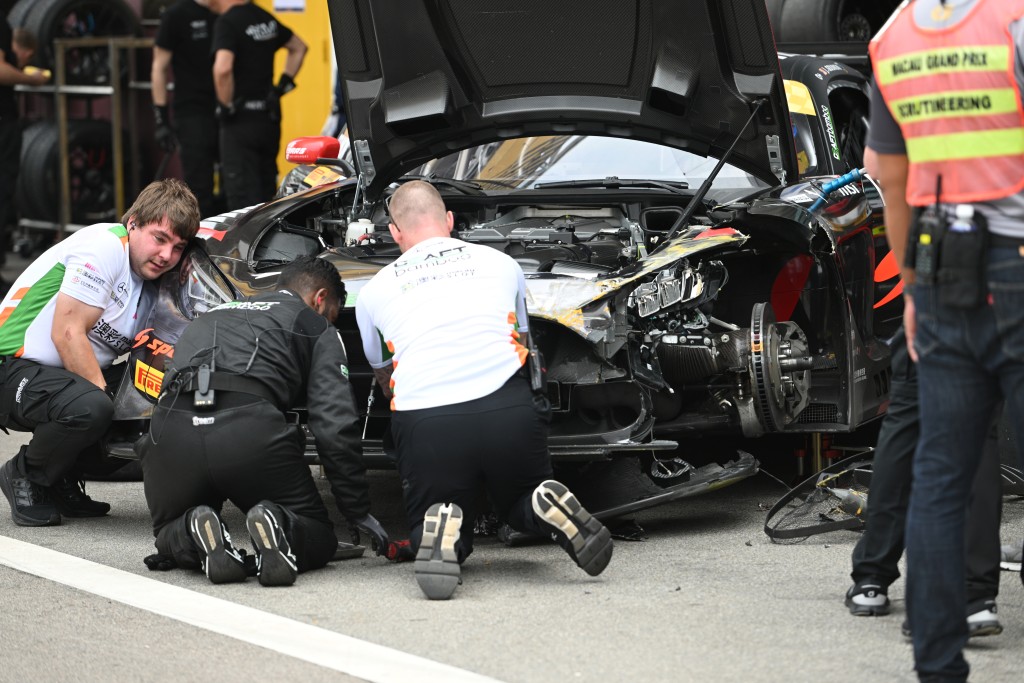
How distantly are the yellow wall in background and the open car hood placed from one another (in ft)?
23.9

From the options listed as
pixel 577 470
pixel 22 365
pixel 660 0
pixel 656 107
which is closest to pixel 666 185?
pixel 656 107

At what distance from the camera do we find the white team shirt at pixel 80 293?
5867 millimetres

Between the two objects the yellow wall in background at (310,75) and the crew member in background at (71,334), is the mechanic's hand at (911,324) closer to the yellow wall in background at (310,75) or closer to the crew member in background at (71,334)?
the crew member in background at (71,334)

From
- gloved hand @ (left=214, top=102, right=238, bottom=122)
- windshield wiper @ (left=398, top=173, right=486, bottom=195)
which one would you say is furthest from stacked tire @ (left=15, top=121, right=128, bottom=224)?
windshield wiper @ (left=398, top=173, right=486, bottom=195)

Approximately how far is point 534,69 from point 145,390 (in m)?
2.09

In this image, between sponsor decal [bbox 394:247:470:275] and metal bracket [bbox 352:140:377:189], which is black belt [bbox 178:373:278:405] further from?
metal bracket [bbox 352:140:377:189]

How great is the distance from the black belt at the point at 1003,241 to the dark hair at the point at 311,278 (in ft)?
8.25

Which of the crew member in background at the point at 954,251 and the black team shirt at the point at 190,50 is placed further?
the black team shirt at the point at 190,50

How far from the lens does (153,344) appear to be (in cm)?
596

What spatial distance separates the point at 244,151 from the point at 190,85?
0.79 m

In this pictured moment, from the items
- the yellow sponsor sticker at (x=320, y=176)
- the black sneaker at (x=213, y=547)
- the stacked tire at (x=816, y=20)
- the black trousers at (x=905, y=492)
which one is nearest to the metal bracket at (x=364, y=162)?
the yellow sponsor sticker at (x=320, y=176)

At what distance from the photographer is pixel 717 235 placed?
560 cm

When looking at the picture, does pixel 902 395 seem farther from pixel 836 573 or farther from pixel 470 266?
pixel 470 266

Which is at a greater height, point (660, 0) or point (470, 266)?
point (660, 0)
